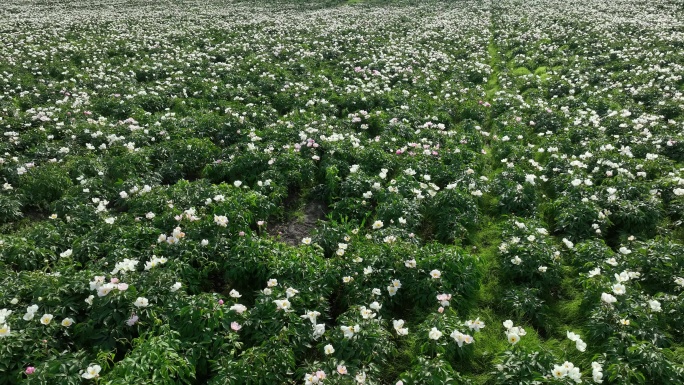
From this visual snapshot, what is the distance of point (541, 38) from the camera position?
2211 centimetres

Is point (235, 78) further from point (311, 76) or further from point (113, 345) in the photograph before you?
point (113, 345)

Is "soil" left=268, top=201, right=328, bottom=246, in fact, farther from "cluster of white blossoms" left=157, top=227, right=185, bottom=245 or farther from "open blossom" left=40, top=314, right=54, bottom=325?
"open blossom" left=40, top=314, right=54, bottom=325

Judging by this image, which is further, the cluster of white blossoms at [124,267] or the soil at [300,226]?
the soil at [300,226]

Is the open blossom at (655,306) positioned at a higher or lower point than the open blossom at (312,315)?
higher

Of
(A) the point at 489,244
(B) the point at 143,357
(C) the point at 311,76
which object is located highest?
(C) the point at 311,76

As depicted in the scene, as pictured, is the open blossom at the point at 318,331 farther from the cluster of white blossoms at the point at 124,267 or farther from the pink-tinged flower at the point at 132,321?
the cluster of white blossoms at the point at 124,267

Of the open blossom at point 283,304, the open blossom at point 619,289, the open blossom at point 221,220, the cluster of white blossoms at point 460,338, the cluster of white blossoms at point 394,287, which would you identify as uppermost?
the open blossom at point 221,220

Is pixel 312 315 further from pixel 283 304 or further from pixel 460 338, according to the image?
pixel 460 338

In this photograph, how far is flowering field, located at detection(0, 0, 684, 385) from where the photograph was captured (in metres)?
4.77

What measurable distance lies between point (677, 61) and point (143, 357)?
19393 millimetres

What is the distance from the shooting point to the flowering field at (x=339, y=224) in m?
4.77

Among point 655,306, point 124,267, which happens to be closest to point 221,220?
point 124,267

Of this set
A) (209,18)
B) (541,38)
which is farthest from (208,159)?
(209,18)

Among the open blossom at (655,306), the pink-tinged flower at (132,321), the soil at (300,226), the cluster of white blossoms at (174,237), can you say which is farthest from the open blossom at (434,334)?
the cluster of white blossoms at (174,237)
